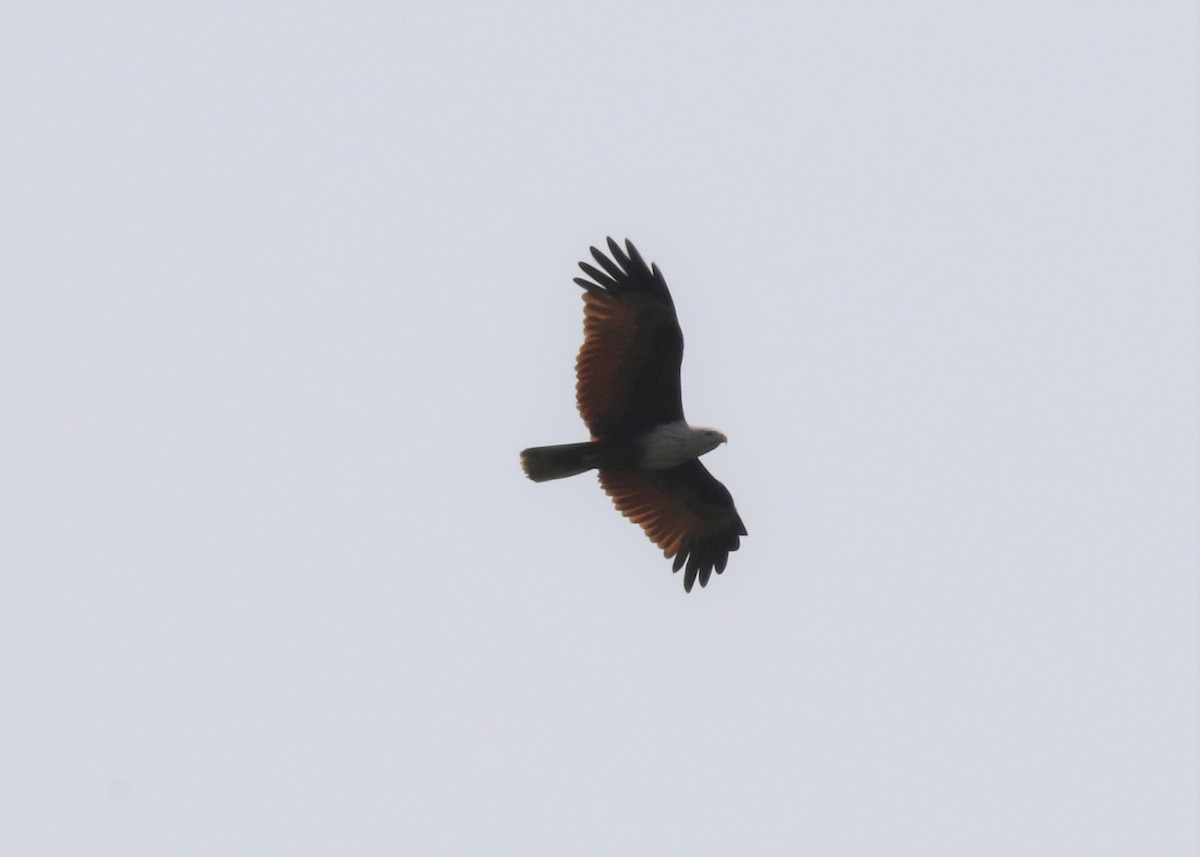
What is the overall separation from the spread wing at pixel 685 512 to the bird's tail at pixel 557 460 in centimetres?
78

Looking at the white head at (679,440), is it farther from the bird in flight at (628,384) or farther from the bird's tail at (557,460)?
the bird's tail at (557,460)

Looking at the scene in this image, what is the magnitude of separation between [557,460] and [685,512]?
1945 millimetres

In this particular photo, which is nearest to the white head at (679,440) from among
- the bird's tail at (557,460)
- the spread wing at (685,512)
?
the bird's tail at (557,460)

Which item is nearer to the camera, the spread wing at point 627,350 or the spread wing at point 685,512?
the spread wing at point 627,350

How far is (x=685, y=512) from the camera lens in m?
18.9

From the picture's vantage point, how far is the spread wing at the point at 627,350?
56.7 feet

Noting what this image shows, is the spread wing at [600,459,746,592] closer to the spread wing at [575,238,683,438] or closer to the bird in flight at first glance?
the bird in flight

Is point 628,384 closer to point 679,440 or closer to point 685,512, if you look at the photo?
point 679,440

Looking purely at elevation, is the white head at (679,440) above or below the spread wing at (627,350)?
below

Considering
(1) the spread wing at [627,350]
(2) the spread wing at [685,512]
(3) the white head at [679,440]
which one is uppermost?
(1) the spread wing at [627,350]

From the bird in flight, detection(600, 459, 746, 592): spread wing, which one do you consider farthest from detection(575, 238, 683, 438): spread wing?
detection(600, 459, 746, 592): spread wing

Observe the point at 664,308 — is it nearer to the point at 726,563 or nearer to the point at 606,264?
the point at 606,264

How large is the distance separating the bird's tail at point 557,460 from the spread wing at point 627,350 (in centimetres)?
22

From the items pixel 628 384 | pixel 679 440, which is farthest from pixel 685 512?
pixel 628 384
